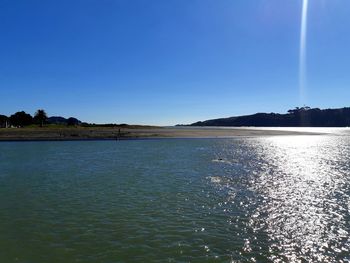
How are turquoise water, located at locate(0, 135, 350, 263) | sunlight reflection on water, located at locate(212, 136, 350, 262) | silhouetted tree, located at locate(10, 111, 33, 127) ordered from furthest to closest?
silhouetted tree, located at locate(10, 111, 33, 127) < sunlight reflection on water, located at locate(212, 136, 350, 262) < turquoise water, located at locate(0, 135, 350, 263)

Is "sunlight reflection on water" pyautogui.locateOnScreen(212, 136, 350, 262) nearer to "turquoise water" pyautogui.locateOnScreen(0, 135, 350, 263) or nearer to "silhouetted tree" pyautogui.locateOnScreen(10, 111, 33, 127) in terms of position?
"turquoise water" pyautogui.locateOnScreen(0, 135, 350, 263)

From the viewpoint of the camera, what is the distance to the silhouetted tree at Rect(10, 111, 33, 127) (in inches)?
6934

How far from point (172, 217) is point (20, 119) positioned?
178 meters

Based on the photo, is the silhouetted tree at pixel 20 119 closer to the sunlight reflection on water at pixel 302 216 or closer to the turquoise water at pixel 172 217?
the turquoise water at pixel 172 217

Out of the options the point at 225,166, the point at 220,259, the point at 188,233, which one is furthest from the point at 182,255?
the point at 225,166

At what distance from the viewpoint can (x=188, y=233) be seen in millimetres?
17328

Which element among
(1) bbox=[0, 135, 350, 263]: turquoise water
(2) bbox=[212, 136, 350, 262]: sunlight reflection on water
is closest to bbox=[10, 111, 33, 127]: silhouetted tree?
(1) bbox=[0, 135, 350, 263]: turquoise water

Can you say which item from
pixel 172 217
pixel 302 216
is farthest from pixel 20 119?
pixel 302 216

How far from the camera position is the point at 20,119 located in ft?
583

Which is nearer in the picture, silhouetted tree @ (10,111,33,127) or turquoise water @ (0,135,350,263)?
turquoise water @ (0,135,350,263)

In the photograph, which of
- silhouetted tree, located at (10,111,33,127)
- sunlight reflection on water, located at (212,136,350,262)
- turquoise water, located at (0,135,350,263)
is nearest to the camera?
turquoise water, located at (0,135,350,263)

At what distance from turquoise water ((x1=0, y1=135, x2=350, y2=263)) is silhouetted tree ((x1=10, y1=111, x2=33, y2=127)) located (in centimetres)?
15495

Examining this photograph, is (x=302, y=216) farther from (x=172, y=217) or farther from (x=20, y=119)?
(x=20, y=119)

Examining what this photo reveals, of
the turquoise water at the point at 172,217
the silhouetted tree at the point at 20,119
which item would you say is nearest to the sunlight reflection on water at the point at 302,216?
the turquoise water at the point at 172,217
